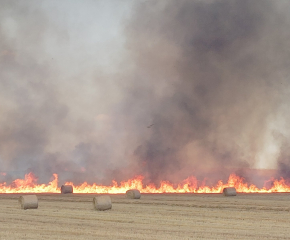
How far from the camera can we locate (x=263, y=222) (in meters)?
15.5

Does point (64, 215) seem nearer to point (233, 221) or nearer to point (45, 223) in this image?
point (45, 223)

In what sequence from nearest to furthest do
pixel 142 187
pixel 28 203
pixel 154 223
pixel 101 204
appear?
1. pixel 154 223
2. pixel 101 204
3. pixel 28 203
4. pixel 142 187

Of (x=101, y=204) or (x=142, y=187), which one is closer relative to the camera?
(x=101, y=204)

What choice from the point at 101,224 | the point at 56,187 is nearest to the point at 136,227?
the point at 101,224

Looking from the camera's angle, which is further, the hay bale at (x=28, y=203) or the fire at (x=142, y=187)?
the fire at (x=142, y=187)

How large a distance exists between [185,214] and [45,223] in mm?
6344

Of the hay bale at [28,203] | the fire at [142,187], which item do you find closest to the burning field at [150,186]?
the fire at [142,187]

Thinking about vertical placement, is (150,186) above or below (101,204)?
above

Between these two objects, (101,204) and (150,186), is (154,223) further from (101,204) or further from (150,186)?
(150,186)

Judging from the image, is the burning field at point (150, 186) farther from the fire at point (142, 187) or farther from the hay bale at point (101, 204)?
the hay bale at point (101, 204)

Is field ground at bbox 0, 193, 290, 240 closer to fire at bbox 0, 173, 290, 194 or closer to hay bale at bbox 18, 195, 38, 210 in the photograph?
hay bale at bbox 18, 195, 38, 210

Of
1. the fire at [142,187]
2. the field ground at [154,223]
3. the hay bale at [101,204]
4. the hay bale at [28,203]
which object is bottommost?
the field ground at [154,223]

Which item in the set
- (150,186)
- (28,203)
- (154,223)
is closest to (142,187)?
(150,186)

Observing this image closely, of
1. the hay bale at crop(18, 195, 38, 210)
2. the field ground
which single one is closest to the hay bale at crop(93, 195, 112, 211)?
the field ground
